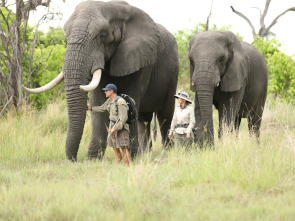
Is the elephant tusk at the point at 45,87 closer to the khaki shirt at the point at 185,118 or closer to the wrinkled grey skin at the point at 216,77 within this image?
the khaki shirt at the point at 185,118

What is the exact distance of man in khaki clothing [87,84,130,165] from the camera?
7453 millimetres

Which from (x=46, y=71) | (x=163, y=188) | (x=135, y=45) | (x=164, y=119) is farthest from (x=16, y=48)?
(x=163, y=188)

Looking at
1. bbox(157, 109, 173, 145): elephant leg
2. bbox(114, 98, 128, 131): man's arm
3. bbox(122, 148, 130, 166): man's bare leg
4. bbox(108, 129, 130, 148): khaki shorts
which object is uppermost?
bbox(114, 98, 128, 131): man's arm

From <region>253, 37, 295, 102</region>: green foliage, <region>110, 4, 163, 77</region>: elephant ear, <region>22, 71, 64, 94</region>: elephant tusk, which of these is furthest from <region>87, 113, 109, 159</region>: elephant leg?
<region>253, 37, 295, 102</region>: green foliage

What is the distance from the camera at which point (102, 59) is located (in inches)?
291

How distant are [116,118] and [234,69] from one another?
318cm

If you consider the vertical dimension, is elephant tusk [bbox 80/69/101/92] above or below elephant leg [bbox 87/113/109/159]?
above

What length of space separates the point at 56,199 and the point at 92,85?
2.23 meters

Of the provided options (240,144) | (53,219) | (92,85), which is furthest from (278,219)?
(92,85)

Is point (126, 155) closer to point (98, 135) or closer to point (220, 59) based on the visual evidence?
point (98, 135)

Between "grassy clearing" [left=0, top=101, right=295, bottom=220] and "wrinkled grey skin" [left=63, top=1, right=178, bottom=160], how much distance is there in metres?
0.68

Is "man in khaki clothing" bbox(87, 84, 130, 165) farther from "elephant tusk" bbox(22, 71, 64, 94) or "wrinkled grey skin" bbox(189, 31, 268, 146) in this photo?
"wrinkled grey skin" bbox(189, 31, 268, 146)

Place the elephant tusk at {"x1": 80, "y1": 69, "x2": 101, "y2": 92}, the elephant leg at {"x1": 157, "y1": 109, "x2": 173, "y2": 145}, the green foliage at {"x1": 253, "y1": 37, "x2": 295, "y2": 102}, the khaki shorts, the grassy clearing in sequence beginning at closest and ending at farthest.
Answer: the grassy clearing < the elephant tusk at {"x1": 80, "y1": 69, "x2": 101, "y2": 92} < the khaki shorts < the elephant leg at {"x1": 157, "y1": 109, "x2": 173, "y2": 145} < the green foliage at {"x1": 253, "y1": 37, "x2": 295, "y2": 102}

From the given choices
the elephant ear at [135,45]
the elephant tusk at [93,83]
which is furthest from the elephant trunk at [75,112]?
the elephant ear at [135,45]
